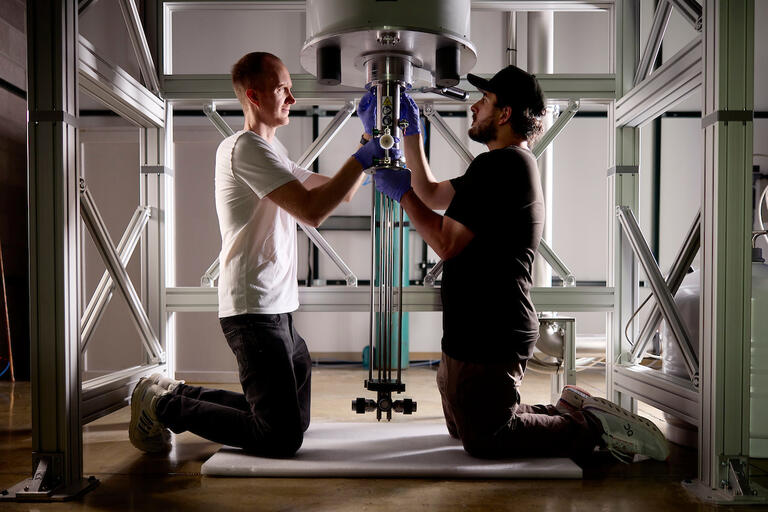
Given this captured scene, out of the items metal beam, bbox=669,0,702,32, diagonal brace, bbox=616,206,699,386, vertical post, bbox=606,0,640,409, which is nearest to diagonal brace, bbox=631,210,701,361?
diagonal brace, bbox=616,206,699,386

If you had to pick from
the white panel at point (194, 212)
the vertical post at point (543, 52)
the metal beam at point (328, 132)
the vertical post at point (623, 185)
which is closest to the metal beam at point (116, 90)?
the metal beam at point (328, 132)

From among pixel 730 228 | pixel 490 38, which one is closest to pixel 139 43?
pixel 730 228

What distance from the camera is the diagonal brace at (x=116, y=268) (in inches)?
99.6

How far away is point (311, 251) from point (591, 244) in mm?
2699

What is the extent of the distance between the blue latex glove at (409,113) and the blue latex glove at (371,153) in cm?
32

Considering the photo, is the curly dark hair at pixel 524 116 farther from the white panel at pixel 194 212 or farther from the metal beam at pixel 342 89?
the white panel at pixel 194 212

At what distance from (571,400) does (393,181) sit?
126 cm

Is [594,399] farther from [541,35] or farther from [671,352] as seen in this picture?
[541,35]

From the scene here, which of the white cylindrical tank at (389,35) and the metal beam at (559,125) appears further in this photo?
the metal beam at (559,125)

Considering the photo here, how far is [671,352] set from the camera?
2809 millimetres

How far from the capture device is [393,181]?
7.50 ft

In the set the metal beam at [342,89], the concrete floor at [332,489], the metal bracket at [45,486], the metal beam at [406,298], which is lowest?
the concrete floor at [332,489]

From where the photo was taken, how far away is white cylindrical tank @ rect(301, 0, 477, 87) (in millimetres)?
2064

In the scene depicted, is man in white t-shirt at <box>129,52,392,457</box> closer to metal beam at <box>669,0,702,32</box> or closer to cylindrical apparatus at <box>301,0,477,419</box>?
cylindrical apparatus at <box>301,0,477,419</box>
